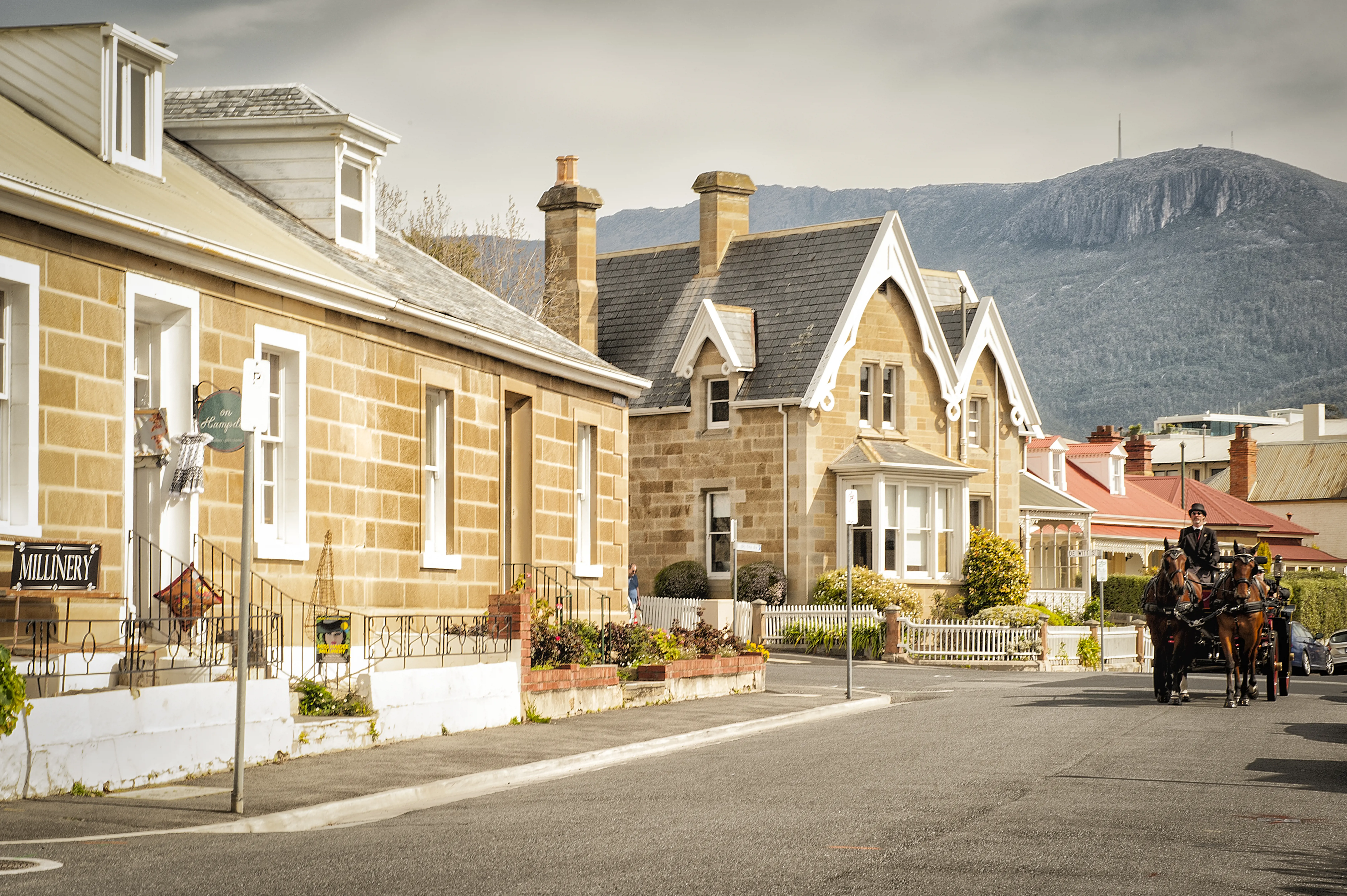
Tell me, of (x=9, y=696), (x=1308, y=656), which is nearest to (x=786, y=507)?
(x=1308, y=656)

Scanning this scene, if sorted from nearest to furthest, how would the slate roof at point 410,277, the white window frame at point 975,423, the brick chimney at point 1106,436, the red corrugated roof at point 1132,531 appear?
the slate roof at point 410,277, the white window frame at point 975,423, the red corrugated roof at point 1132,531, the brick chimney at point 1106,436

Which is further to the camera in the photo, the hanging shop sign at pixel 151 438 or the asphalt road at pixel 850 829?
the hanging shop sign at pixel 151 438

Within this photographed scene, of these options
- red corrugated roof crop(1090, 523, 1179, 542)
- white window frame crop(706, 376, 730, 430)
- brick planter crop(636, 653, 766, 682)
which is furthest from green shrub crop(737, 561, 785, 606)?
red corrugated roof crop(1090, 523, 1179, 542)

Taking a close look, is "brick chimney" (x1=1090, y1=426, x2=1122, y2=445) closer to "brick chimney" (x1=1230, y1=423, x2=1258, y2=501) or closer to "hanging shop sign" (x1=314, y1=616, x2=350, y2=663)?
"brick chimney" (x1=1230, y1=423, x2=1258, y2=501)

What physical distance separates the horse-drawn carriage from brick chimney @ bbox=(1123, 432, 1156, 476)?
52380 millimetres

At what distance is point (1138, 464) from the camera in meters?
74.8

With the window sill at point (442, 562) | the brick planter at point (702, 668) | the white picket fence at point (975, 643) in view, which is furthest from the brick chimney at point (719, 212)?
the window sill at point (442, 562)

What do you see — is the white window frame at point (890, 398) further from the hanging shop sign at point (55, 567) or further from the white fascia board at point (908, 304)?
the hanging shop sign at point (55, 567)

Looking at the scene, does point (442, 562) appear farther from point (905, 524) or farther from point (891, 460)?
point (905, 524)

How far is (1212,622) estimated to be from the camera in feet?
71.5

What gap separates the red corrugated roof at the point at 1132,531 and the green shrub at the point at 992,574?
16.9 m

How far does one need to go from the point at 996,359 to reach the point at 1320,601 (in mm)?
20595

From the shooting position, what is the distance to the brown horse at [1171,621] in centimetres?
2139

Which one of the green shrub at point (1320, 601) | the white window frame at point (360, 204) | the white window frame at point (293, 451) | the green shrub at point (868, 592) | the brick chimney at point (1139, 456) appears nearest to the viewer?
the white window frame at point (293, 451)
